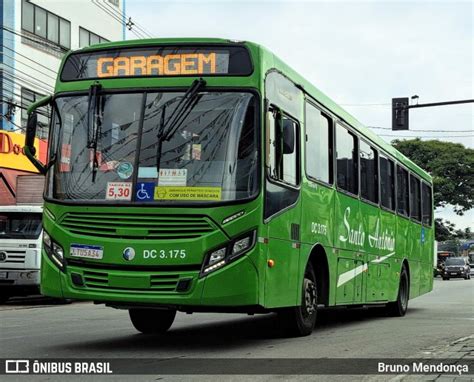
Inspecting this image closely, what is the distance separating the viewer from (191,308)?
344 inches

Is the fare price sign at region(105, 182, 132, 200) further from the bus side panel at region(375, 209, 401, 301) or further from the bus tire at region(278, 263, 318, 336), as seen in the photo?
the bus side panel at region(375, 209, 401, 301)

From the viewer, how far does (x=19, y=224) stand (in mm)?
19125

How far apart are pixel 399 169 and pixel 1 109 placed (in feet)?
52.8

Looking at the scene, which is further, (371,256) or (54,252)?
(371,256)

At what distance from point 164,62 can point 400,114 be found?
687 inches

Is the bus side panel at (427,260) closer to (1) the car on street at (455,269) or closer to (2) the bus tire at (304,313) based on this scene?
(2) the bus tire at (304,313)

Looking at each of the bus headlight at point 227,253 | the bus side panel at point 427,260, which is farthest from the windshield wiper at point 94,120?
the bus side panel at point 427,260

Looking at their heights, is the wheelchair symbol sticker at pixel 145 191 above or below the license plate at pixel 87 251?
above

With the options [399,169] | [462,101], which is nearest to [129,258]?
[399,169]

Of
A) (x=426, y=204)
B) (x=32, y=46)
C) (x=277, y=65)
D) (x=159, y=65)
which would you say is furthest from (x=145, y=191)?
(x=32, y=46)

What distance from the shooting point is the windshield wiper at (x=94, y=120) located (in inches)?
355

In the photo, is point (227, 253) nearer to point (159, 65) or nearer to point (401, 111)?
point (159, 65)

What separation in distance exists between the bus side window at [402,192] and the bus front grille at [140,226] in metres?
9.00

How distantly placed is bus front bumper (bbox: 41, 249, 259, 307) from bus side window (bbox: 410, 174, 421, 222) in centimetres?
→ 1043
